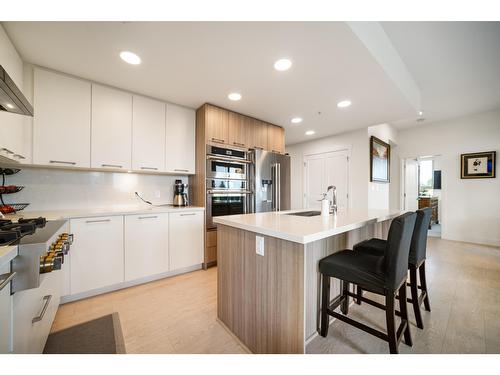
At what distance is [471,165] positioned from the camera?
13.2ft

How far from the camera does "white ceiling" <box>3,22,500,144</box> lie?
1.48 m

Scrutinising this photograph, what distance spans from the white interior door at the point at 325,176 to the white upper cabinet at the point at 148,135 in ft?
10.1

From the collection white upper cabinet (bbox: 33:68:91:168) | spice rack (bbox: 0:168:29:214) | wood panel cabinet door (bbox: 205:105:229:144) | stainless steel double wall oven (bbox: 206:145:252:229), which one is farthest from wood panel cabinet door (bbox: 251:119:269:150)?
spice rack (bbox: 0:168:29:214)

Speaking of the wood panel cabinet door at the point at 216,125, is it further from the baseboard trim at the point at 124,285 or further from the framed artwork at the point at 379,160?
the framed artwork at the point at 379,160

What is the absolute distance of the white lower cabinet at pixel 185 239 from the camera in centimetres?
246

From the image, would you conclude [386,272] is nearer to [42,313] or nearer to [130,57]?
[42,313]

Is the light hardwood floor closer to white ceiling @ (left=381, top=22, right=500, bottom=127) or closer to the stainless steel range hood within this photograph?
the stainless steel range hood

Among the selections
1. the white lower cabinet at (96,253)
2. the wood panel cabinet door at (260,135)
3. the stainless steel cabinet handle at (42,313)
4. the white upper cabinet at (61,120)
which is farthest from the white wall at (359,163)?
the white upper cabinet at (61,120)

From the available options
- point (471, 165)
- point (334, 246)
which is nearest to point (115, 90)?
point (334, 246)

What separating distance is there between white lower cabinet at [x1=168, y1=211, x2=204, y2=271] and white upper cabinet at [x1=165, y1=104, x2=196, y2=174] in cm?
68

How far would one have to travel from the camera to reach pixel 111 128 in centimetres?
230
